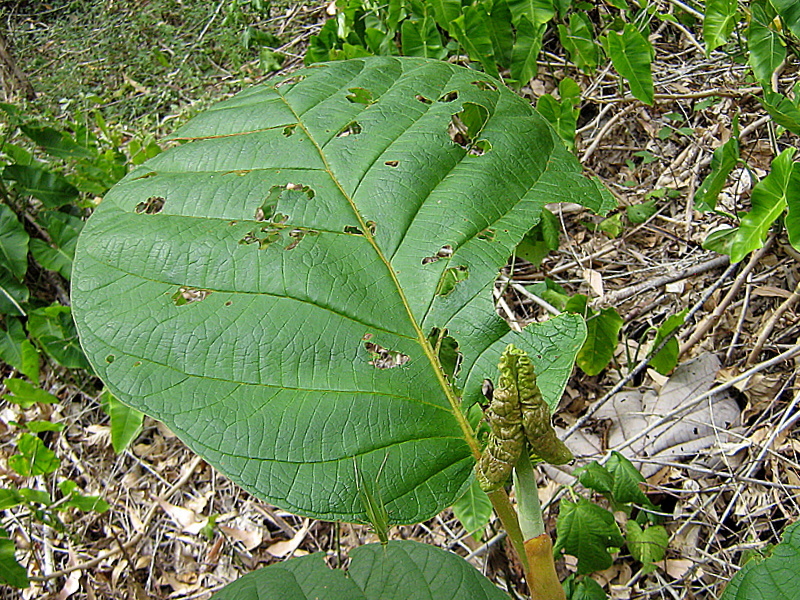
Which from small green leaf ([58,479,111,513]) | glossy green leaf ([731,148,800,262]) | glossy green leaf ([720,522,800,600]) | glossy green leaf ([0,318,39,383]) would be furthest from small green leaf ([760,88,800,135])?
glossy green leaf ([0,318,39,383])

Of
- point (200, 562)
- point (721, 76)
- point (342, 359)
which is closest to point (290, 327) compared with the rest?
point (342, 359)

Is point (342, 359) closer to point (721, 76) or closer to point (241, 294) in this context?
point (241, 294)

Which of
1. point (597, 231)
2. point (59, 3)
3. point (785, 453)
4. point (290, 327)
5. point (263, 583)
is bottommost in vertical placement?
point (785, 453)

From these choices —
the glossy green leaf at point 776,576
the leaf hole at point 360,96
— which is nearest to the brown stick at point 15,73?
the leaf hole at point 360,96

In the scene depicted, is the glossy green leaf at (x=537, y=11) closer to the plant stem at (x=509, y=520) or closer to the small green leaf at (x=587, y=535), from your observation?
the small green leaf at (x=587, y=535)

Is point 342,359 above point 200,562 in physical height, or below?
above

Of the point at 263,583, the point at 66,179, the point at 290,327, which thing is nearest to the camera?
the point at 263,583

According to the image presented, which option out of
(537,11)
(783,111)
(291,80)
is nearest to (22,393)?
(291,80)
